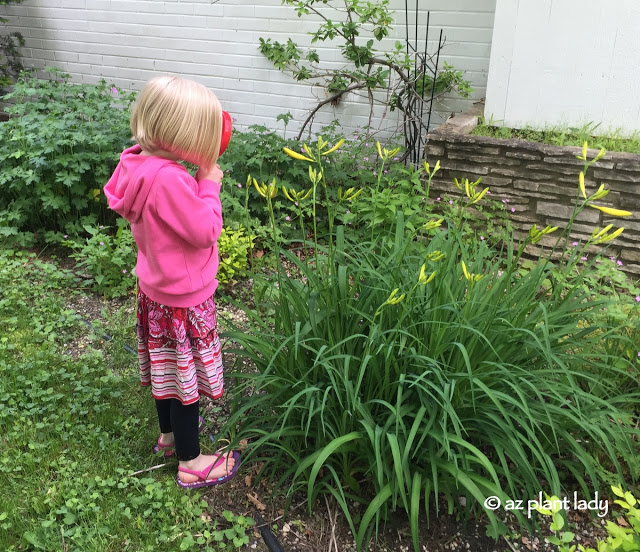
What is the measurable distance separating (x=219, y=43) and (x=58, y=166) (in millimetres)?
2337

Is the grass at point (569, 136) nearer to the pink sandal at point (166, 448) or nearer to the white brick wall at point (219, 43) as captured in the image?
the white brick wall at point (219, 43)

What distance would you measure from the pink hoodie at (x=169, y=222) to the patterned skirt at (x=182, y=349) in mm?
52

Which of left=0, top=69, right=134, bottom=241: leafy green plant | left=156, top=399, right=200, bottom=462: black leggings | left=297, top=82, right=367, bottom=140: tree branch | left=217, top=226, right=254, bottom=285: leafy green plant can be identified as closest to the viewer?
left=156, top=399, right=200, bottom=462: black leggings

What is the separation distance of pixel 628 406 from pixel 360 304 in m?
1.11

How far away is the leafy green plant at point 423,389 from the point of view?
63.2 inches

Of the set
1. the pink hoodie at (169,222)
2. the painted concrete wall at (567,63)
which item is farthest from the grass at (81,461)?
the painted concrete wall at (567,63)

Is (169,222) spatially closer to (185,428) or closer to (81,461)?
(185,428)

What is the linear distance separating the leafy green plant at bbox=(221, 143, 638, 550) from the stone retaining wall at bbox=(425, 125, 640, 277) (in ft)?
4.41

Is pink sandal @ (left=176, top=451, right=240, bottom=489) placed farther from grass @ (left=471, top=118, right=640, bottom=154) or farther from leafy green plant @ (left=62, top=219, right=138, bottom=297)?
grass @ (left=471, top=118, right=640, bottom=154)

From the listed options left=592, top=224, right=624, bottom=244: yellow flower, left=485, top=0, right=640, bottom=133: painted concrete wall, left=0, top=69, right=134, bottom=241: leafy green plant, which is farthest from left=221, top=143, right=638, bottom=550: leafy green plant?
left=0, top=69, right=134, bottom=241: leafy green plant

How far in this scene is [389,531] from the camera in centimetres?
175

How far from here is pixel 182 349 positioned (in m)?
1.77

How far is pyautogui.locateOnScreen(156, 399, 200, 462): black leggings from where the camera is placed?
1.86 metres

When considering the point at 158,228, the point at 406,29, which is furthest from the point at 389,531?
the point at 406,29
